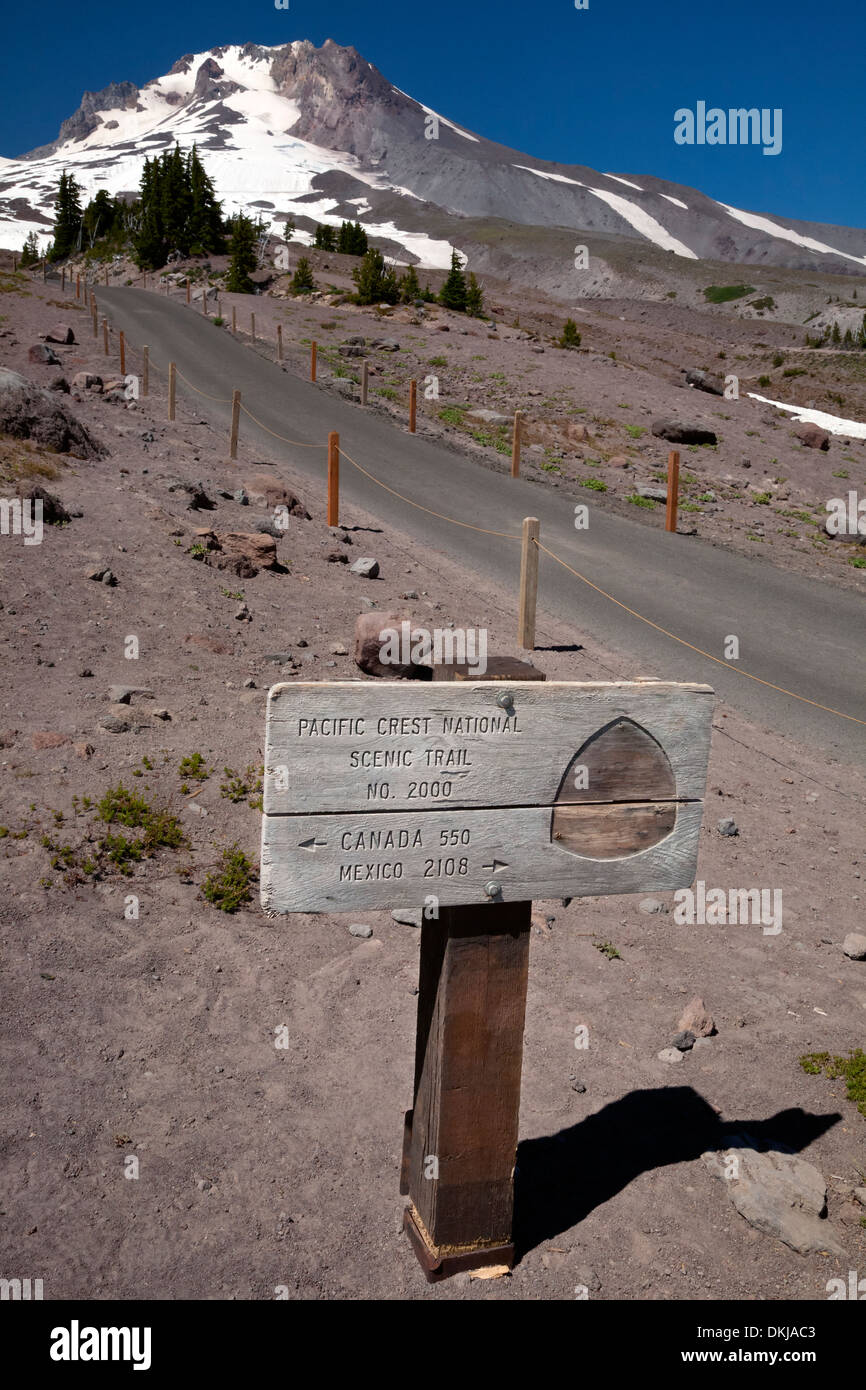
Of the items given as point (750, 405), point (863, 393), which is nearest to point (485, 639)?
point (750, 405)

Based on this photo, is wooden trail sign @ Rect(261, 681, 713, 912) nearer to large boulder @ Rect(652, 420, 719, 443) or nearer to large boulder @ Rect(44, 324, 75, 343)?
large boulder @ Rect(652, 420, 719, 443)

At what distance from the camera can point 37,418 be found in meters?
12.8

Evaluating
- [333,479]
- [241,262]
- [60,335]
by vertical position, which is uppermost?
[241,262]

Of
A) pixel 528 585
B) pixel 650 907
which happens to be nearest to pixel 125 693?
pixel 650 907

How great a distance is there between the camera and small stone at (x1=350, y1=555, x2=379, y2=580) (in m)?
12.0

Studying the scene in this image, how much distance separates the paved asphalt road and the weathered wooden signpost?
20.8 feet

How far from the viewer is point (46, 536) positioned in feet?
32.9

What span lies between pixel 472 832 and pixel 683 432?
21.5 meters

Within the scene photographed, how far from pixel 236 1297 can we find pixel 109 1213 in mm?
587

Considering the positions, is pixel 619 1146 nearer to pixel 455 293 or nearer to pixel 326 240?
pixel 455 293

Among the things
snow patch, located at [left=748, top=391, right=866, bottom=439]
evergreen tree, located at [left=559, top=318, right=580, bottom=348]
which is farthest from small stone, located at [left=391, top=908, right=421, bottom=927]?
evergreen tree, located at [left=559, top=318, right=580, bottom=348]

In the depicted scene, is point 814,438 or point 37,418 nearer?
point 37,418

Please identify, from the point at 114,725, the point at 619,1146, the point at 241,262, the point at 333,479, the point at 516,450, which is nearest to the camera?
the point at 619,1146

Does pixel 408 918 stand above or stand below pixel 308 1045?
above
